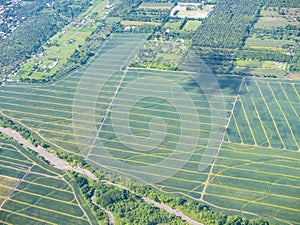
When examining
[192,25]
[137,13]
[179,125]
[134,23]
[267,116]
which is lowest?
[267,116]

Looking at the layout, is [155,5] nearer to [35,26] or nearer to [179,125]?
[35,26]

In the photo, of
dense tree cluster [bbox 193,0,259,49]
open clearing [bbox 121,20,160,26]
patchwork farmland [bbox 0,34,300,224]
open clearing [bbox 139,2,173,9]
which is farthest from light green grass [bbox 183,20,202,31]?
patchwork farmland [bbox 0,34,300,224]

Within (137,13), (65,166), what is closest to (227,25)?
(137,13)

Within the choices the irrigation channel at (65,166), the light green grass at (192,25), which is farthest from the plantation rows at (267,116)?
the light green grass at (192,25)

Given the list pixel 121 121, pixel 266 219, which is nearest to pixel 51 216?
pixel 121 121

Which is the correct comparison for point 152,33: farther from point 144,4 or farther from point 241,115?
point 241,115

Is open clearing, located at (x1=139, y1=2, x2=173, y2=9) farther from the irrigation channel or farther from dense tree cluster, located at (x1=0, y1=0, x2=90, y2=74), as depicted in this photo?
Answer: the irrigation channel
